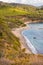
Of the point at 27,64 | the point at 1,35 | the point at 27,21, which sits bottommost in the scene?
the point at 27,21

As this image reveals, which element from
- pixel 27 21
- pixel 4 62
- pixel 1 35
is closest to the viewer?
pixel 4 62

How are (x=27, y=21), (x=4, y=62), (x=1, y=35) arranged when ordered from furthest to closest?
(x=27, y=21) → (x=1, y=35) → (x=4, y=62)

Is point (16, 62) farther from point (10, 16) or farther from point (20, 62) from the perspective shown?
point (10, 16)

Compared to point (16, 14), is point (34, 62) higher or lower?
higher

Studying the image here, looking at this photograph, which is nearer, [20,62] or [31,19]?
[20,62]

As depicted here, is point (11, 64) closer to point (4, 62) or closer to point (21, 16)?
point (4, 62)

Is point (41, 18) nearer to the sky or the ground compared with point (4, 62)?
nearer to the ground

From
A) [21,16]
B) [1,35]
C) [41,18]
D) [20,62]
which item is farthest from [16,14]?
[20,62]

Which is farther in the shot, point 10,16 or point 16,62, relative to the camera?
point 10,16

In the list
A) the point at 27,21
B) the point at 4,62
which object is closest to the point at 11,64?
the point at 4,62
